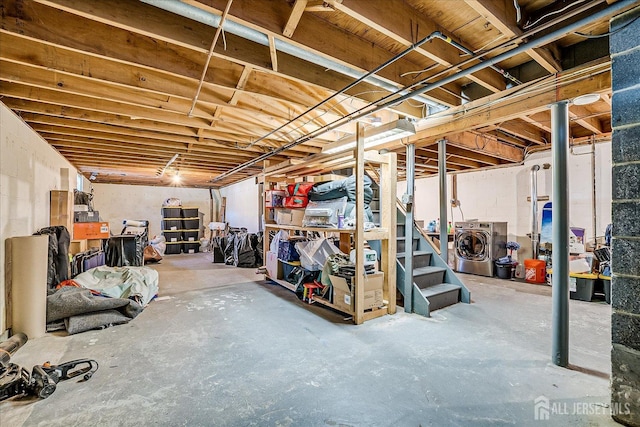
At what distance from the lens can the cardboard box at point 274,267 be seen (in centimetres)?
490

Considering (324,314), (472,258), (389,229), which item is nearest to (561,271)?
(389,229)

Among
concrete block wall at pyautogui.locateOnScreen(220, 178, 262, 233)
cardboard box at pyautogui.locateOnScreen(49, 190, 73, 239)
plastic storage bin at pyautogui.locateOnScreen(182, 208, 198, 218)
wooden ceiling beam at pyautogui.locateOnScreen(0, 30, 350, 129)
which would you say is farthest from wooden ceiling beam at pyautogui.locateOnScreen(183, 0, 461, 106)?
plastic storage bin at pyautogui.locateOnScreen(182, 208, 198, 218)

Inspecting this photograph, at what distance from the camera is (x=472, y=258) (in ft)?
19.4

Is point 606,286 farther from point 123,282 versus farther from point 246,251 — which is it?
point 123,282

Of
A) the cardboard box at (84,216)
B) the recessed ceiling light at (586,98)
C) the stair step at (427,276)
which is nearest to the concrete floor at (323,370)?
the stair step at (427,276)

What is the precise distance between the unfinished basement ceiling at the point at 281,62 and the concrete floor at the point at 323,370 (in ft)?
7.07

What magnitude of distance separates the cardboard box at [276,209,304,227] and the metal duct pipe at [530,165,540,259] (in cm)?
448

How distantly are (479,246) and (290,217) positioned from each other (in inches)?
155

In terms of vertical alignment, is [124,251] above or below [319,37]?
below

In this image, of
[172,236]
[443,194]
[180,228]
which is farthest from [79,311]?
[180,228]

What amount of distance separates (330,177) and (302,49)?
2.50 m

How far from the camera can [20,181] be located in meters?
3.26

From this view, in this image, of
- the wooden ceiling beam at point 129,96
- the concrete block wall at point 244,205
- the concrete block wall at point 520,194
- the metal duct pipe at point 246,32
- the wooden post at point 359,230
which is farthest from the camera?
the concrete block wall at point 244,205

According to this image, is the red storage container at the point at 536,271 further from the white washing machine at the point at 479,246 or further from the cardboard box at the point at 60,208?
the cardboard box at the point at 60,208
